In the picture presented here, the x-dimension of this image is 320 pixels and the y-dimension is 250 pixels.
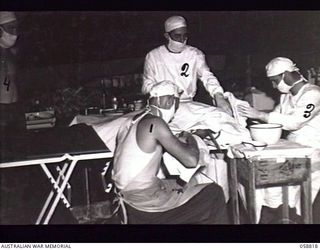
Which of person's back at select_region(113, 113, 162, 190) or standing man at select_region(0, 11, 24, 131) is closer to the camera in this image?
person's back at select_region(113, 113, 162, 190)

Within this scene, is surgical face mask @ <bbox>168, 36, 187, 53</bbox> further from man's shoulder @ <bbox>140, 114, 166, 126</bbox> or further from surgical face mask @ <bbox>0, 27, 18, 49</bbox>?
surgical face mask @ <bbox>0, 27, 18, 49</bbox>

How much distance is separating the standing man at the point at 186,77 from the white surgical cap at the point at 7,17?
0.74 m

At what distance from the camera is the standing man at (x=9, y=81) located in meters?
2.47

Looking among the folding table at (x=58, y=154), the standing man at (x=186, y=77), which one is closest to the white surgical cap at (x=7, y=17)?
the folding table at (x=58, y=154)

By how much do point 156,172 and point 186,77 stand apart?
0.52 m

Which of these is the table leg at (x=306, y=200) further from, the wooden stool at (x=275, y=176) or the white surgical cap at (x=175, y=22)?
the white surgical cap at (x=175, y=22)

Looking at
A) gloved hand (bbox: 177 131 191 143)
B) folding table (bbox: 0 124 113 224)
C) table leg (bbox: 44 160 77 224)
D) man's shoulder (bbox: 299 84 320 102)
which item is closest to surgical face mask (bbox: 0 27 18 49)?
folding table (bbox: 0 124 113 224)

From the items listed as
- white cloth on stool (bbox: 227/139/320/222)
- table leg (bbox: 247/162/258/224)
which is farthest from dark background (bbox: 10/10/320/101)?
table leg (bbox: 247/162/258/224)

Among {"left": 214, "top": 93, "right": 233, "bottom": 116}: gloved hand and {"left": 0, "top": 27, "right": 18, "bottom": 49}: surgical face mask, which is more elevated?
{"left": 0, "top": 27, "right": 18, "bottom": 49}: surgical face mask

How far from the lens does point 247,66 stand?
2.42m

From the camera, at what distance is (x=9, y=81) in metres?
2.49

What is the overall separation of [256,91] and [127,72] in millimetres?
676

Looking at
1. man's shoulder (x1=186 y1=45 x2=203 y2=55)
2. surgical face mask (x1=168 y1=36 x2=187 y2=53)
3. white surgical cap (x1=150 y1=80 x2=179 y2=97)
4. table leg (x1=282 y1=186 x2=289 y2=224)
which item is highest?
surgical face mask (x1=168 y1=36 x2=187 y2=53)

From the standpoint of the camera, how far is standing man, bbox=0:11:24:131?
2.47 m
